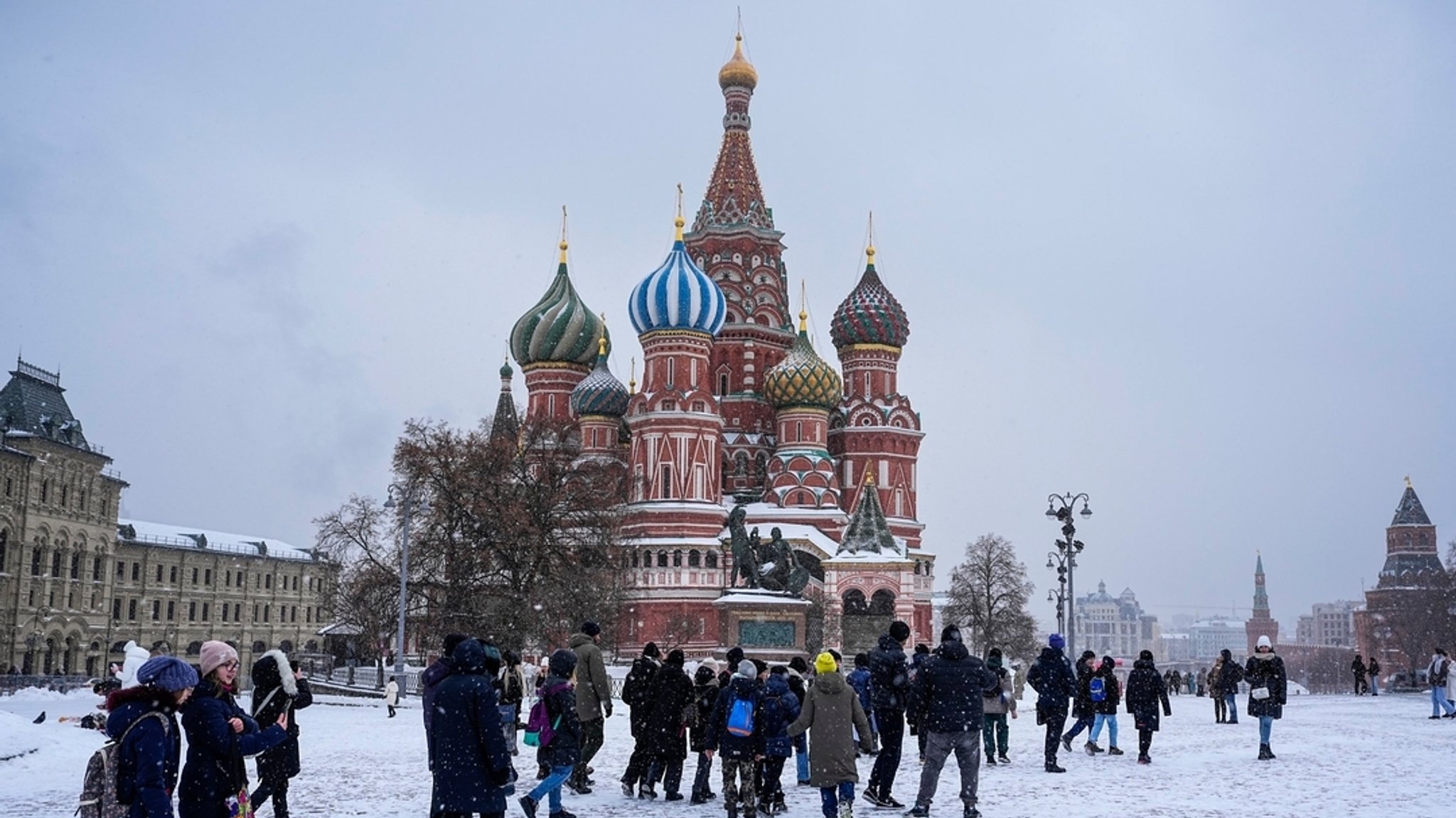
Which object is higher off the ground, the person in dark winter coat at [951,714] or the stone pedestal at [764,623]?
the stone pedestal at [764,623]

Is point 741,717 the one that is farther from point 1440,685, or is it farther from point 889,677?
point 1440,685

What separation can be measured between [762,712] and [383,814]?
11.3ft

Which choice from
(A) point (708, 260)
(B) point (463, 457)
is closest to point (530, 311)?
(A) point (708, 260)

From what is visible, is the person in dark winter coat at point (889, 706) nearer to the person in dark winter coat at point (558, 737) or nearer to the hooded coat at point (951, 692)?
the hooded coat at point (951, 692)

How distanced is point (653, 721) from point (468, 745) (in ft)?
17.0

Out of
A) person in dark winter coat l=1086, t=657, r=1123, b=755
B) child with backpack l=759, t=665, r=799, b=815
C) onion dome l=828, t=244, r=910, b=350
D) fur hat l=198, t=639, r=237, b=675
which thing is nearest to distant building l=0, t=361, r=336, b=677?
onion dome l=828, t=244, r=910, b=350

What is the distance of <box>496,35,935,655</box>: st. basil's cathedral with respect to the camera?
2084 inches

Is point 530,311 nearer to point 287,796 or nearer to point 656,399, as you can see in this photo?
point 656,399

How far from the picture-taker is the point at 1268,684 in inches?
623

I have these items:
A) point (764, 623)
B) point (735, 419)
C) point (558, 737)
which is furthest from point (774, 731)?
point (735, 419)

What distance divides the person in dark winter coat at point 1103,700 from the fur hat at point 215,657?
11.6 meters

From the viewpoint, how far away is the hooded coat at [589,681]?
12219 millimetres

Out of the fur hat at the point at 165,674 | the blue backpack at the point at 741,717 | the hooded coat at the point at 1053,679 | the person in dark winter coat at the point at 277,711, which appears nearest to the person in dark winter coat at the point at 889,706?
the blue backpack at the point at 741,717

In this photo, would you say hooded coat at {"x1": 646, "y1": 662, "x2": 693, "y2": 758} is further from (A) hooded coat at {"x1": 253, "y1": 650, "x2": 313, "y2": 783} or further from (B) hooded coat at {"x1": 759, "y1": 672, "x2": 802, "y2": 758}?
(A) hooded coat at {"x1": 253, "y1": 650, "x2": 313, "y2": 783}
